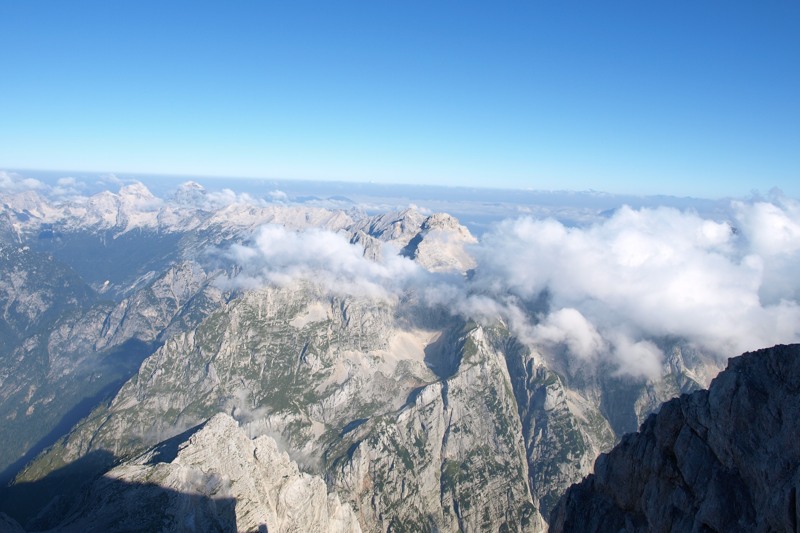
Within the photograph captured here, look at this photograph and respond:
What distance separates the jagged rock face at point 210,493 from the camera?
115188 mm

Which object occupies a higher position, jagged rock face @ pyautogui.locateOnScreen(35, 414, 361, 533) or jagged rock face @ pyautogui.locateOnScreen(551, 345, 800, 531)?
jagged rock face @ pyautogui.locateOnScreen(551, 345, 800, 531)

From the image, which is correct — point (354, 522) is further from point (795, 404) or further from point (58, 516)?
point (795, 404)

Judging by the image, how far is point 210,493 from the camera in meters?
128

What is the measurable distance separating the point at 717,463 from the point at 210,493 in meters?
131

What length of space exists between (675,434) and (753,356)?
11.7 metres

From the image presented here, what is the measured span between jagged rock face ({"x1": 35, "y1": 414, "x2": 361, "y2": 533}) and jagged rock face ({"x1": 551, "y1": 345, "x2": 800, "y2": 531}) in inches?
4195

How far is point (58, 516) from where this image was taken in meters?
150

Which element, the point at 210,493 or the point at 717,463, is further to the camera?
the point at 210,493

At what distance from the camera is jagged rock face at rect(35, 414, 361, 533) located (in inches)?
4535

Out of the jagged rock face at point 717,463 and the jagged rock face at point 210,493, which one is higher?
the jagged rock face at point 717,463

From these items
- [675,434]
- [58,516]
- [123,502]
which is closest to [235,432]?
[123,502]

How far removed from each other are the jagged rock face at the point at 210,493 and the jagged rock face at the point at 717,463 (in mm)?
106555

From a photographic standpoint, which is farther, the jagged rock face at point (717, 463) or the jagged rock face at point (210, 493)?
the jagged rock face at point (210, 493)

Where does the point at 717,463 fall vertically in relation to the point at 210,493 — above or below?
above
